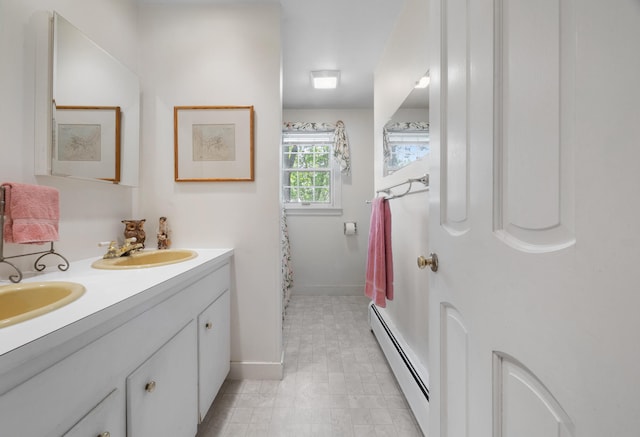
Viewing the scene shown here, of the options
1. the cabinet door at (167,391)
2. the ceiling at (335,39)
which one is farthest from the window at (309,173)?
the cabinet door at (167,391)

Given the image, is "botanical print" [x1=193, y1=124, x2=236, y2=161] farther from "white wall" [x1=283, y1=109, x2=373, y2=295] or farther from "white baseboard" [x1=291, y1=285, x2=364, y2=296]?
"white baseboard" [x1=291, y1=285, x2=364, y2=296]

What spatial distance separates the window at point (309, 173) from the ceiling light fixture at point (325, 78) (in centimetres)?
76

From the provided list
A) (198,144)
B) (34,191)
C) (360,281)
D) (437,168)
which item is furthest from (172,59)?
(360,281)

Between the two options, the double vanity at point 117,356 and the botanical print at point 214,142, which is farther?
the botanical print at point 214,142

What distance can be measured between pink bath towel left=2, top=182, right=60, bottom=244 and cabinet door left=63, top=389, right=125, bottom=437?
2.16 feet

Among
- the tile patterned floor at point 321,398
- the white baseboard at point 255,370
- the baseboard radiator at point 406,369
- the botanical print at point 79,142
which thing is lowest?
the tile patterned floor at point 321,398

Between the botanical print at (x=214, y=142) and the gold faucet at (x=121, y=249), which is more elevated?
the botanical print at (x=214, y=142)

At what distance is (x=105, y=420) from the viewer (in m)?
0.67

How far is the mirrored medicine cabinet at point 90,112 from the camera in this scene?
1128 mm

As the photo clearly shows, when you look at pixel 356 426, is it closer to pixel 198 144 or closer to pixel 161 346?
pixel 161 346

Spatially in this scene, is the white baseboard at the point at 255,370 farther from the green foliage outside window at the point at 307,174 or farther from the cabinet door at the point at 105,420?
the green foliage outside window at the point at 307,174

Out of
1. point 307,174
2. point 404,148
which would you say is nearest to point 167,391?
point 404,148

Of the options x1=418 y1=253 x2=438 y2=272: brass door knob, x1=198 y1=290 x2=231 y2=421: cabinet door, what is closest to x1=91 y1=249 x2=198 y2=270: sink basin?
x1=198 y1=290 x2=231 y2=421: cabinet door

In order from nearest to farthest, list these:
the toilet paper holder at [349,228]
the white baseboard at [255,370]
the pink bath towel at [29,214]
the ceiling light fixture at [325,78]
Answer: the pink bath towel at [29,214] < the white baseboard at [255,370] < the ceiling light fixture at [325,78] < the toilet paper holder at [349,228]
